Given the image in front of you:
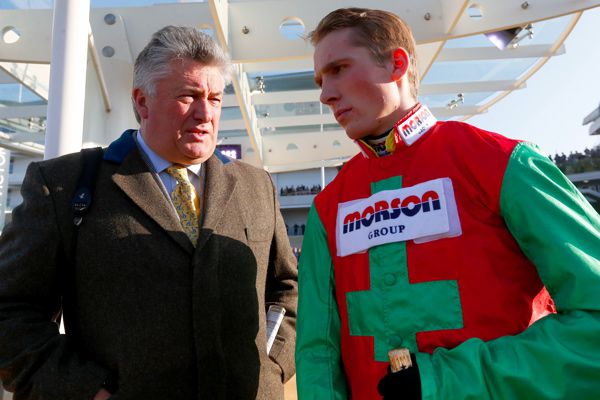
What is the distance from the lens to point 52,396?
1330 millimetres

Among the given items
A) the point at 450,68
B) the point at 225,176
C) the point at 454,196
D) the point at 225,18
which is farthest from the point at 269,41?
the point at 454,196

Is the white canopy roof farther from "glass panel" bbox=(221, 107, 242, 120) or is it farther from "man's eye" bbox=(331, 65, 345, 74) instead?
"man's eye" bbox=(331, 65, 345, 74)

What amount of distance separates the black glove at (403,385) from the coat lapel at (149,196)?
81 centimetres

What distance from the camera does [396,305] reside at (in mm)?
1156

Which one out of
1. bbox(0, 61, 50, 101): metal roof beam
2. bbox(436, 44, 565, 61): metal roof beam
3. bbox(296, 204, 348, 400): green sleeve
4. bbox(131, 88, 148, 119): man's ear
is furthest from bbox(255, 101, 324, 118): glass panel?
bbox(296, 204, 348, 400): green sleeve

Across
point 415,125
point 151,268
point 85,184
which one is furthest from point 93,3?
point 415,125

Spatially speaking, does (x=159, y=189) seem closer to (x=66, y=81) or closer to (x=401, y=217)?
(x=401, y=217)

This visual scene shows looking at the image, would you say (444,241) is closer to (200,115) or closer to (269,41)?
(200,115)

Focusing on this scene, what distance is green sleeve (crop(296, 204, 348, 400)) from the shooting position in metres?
1.23

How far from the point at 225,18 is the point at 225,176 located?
5443mm

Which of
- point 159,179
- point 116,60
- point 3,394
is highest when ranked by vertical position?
point 116,60

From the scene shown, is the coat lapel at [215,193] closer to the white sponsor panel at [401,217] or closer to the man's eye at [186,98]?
the man's eye at [186,98]

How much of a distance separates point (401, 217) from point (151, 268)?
824 mm

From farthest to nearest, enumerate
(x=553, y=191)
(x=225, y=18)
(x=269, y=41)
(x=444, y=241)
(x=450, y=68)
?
(x=450, y=68) < (x=269, y=41) < (x=225, y=18) < (x=444, y=241) < (x=553, y=191)
